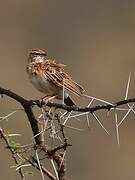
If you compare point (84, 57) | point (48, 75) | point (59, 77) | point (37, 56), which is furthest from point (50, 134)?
point (84, 57)

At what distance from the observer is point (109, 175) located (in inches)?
600

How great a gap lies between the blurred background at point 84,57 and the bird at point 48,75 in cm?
751

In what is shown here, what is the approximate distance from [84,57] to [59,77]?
56.0ft

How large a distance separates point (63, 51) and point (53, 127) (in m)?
18.2

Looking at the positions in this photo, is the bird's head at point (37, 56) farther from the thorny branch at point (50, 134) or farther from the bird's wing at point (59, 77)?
the thorny branch at point (50, 134)

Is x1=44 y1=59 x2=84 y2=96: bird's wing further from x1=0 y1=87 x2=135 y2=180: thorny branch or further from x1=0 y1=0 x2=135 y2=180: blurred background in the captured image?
x1=0 y1=0 x2=135 y2=180: blurred background

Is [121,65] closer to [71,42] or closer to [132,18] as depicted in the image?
[71,42]

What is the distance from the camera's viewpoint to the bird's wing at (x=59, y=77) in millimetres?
4402

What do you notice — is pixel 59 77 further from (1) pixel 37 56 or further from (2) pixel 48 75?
(1) pixel 37 56

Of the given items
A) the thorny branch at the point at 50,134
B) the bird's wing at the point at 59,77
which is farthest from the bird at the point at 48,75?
the thorny branch at the point at 50,134

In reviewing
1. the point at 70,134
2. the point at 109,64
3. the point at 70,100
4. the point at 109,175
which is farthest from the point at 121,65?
the point at 70,100

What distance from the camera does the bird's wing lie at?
440cm

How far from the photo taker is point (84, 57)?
71.9 feet

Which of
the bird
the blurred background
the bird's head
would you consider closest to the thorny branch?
the bird
